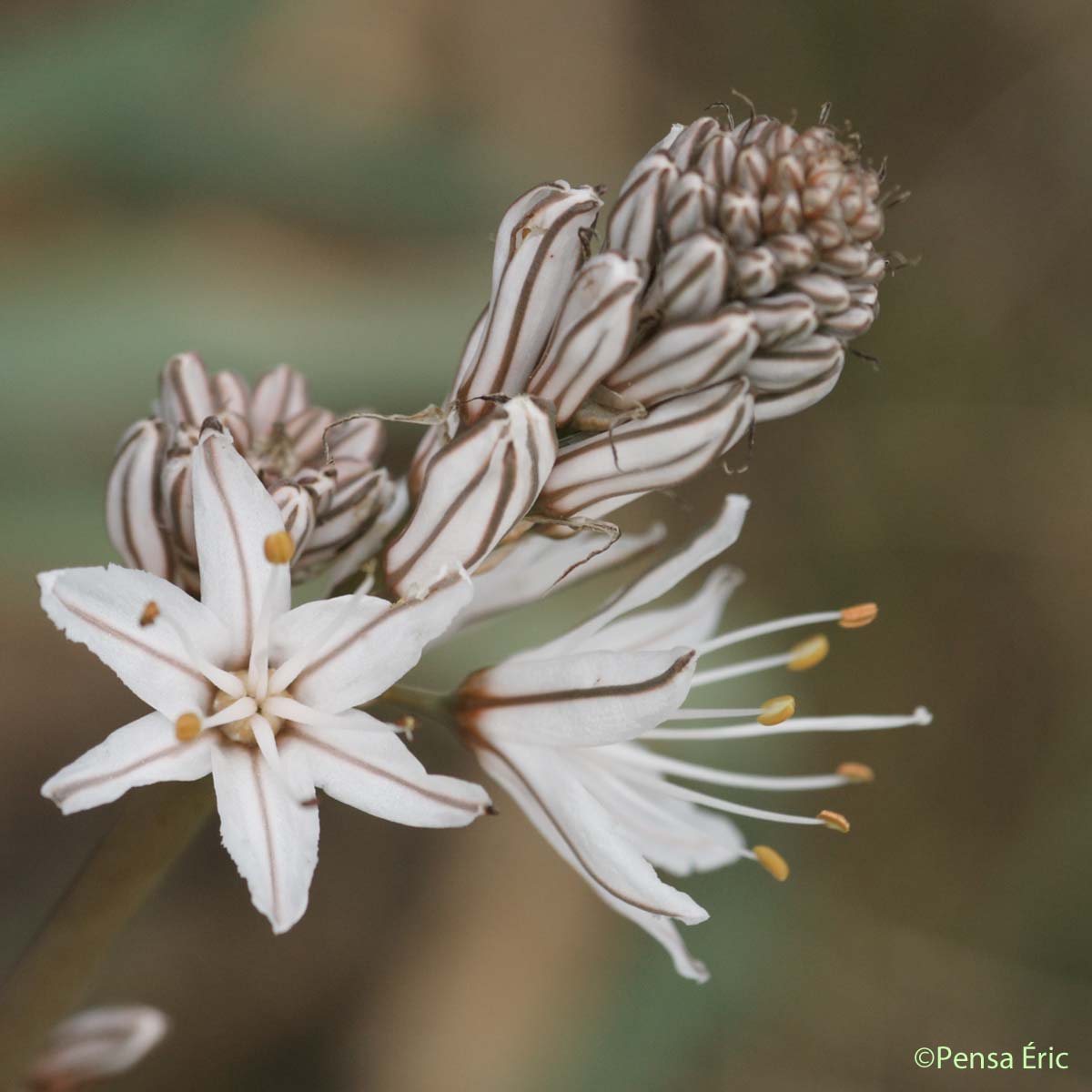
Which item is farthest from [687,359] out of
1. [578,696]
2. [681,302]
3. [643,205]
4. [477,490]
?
[578,696]

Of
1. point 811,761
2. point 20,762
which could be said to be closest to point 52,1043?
point 20,762

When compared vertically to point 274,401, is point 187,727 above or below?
below

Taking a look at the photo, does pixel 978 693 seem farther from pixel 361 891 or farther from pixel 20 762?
pixel 20 762

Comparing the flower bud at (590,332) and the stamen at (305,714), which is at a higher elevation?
the flower bud at (590,332)

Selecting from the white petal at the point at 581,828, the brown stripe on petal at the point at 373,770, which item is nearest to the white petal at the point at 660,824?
the white petal at the point at 581,828

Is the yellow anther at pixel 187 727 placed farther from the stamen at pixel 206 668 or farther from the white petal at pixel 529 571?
the white petal at pixel 529 571

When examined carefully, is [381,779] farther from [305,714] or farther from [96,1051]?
[96,1051]

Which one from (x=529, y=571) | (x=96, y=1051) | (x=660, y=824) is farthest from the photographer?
(x=96, y=1051)
